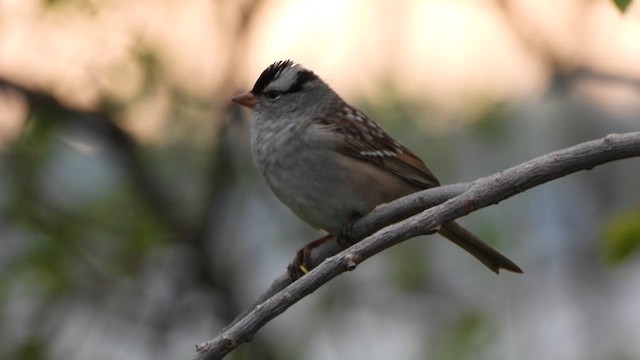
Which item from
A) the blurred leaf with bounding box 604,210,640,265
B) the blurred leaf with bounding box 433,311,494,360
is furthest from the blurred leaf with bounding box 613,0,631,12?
the blurred leaf with bounding box 433,311,494,360

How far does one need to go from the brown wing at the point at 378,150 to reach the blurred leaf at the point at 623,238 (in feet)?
2.28

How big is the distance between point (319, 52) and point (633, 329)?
285cm

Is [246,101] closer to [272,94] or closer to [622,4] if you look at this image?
[272,94]

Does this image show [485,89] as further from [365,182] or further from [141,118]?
[365,182]

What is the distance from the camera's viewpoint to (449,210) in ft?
8.93

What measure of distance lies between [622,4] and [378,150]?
5.09 ft

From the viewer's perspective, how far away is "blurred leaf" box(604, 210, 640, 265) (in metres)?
3.86

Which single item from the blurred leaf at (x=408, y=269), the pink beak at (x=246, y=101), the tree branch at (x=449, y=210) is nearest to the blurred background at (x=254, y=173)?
the blurred leaf at (x=408, y=269)

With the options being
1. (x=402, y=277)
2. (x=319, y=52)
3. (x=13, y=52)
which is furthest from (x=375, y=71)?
(x=13, y=52)

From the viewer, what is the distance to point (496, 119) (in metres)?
6.88

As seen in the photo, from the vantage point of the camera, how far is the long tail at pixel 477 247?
387cm

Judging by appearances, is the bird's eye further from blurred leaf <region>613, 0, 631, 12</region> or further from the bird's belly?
blurred leaf <region>613, 0, 631, 12</region>

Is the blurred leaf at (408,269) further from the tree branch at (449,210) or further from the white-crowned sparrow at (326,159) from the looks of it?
the tree branch at (449,210)

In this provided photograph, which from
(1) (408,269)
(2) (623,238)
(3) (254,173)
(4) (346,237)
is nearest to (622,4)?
(2) (623,238)
